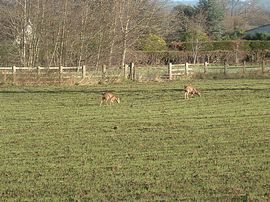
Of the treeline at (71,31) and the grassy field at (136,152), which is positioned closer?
the grassy field at (136,152)

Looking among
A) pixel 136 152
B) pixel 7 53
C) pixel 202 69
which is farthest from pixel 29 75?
pixel 136 152

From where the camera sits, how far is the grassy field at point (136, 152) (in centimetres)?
770

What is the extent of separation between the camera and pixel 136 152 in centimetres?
1052

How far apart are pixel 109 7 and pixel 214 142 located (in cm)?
2822

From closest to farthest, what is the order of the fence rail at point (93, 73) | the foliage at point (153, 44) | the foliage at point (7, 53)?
the fence rail at point (93, 73) → the foliage at point (7, 53) → the foliage at point (153, 44)

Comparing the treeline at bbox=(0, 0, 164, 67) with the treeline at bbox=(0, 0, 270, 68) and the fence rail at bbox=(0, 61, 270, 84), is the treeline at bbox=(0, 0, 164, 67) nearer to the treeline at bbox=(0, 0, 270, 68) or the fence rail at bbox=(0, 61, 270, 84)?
the treeline at bbox=(0, 0, 270, 68)

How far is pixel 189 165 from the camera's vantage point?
9281 mm

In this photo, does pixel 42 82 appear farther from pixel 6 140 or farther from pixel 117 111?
pixel 6 140

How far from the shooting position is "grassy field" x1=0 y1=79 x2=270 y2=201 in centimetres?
770

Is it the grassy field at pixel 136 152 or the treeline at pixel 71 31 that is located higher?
the treeline at pixel 71 31

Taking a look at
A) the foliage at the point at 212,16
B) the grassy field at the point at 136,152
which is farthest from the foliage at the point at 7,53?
the foliage at the point at 212,16

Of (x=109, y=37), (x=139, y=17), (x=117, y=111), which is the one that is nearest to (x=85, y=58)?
(x=109, y=37)

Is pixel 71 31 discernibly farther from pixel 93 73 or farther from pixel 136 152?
pixel 136 152

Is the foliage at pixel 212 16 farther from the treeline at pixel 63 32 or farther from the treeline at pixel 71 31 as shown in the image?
the treeline at pixel 63 32
